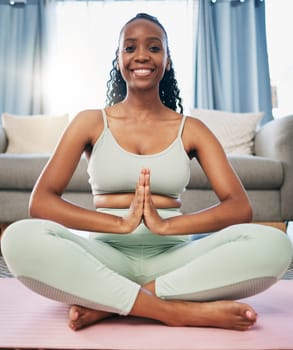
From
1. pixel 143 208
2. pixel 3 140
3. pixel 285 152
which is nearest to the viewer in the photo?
pixel 143 208

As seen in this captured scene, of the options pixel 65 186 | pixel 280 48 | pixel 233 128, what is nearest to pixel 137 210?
pixel 65 186

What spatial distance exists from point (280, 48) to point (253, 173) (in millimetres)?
1889

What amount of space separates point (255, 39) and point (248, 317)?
3.42m

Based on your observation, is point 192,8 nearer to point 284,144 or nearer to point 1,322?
point 284,144

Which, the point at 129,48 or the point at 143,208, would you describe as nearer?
the point at 143,208

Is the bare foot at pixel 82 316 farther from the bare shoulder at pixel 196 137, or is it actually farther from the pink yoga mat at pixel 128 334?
the bare shoulder at pixel 196 137

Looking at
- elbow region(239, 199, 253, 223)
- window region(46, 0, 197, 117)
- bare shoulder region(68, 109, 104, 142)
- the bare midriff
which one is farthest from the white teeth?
window region(46, 0, 197, 117)

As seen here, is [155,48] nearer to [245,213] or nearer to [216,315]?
[245,213]

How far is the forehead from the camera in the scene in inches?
52.1

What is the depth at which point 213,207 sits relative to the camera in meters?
1.21

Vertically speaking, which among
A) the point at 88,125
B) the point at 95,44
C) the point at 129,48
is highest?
the point at 95,44

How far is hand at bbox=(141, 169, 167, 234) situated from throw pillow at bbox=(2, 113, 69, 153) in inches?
91.2

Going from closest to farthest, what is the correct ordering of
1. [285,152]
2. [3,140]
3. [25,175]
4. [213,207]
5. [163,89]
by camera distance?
[213,207], [163,89], [25,175], [285,152], [3,140]

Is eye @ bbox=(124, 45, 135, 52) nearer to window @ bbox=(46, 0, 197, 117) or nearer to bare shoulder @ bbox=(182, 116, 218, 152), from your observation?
bare shoulder @ bbox=(182, 116, 218, 152)
